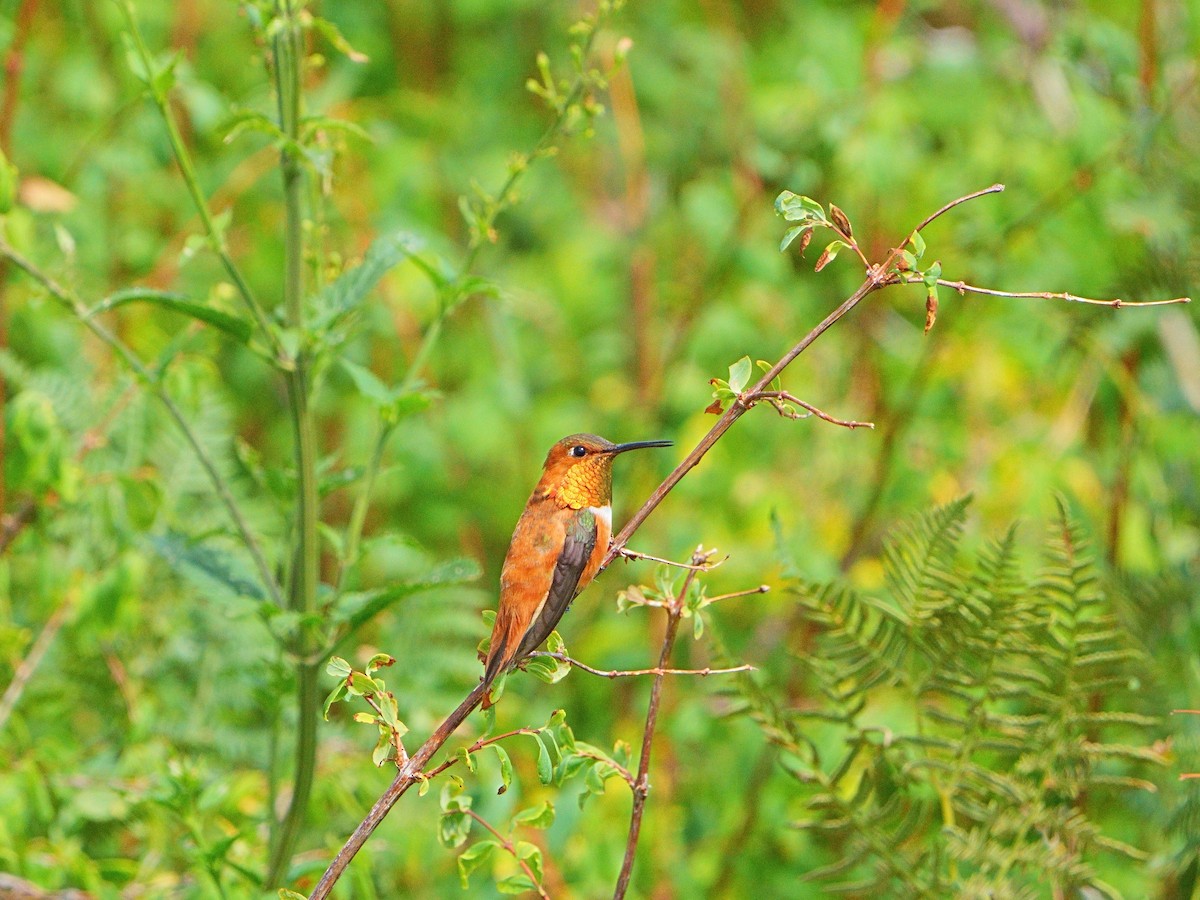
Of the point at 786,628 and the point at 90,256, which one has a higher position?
the point at 90,256

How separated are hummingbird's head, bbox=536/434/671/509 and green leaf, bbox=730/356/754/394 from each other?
549mm

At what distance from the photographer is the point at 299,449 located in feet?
5.90

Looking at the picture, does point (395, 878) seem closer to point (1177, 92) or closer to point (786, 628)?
point (786, 628)

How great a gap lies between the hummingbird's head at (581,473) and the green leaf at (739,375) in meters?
0.55

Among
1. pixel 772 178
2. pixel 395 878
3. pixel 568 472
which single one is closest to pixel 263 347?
pixel 568 472

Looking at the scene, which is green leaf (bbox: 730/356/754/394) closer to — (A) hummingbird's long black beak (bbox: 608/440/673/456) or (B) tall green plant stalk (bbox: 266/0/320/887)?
(A) hummingbird's long black beak (bbox: 608/440/673/456)

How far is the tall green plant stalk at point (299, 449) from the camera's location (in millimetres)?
1757

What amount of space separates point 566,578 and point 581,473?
0.25 metres

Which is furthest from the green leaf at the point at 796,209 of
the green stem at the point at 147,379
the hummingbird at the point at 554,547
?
the green stem at the point at 147,379

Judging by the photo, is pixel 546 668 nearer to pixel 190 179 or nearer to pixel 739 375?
pixel 739 375

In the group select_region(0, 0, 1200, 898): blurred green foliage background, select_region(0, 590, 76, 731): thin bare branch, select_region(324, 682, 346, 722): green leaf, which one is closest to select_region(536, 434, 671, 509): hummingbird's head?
select_region(0, 0, 1200, 898): blurred green foliage background

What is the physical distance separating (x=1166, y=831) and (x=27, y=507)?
2161 mm

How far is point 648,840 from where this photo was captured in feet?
9.53

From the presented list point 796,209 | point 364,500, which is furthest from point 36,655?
point 796,209
